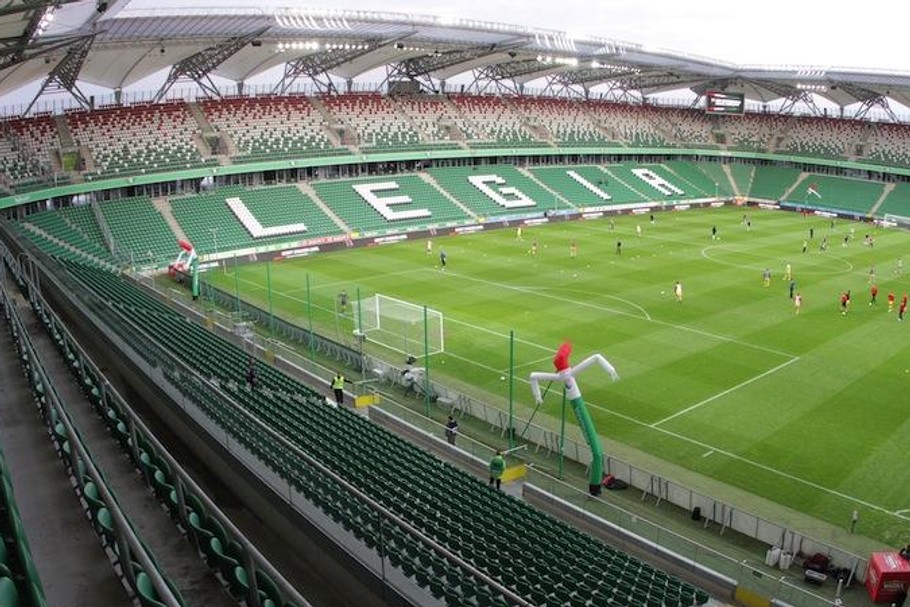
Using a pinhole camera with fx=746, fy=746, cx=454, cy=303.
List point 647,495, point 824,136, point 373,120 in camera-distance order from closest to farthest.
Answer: point 647,495, point 373,120, point 824,136

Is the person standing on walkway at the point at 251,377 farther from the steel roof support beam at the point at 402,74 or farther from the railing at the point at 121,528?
the steel roof support beam at the point at 402,74

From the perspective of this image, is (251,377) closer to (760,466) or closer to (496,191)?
(760,466)

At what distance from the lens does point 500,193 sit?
226 feet

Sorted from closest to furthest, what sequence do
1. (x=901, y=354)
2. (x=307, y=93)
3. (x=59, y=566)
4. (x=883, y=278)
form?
1. (x=59, y=566)
2. (x=901, y=354)
3. (x=883, y=278)
4. (x=307, y=93)

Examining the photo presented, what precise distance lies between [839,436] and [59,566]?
21.9 metres

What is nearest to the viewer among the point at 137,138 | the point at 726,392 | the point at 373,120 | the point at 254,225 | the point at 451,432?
the point at 451,432

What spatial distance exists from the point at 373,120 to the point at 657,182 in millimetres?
32283

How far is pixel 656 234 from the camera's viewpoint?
60625 millimetres

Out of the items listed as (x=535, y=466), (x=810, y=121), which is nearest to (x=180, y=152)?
(x=535, y=466)

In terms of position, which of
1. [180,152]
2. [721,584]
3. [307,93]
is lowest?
[721,584]

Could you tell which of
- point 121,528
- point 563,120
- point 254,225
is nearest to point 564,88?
point 563,120

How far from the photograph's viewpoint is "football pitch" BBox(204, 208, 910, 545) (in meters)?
21.4

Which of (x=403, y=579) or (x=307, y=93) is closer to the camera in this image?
(x=403, y=579)

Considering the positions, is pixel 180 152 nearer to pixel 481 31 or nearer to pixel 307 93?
pixel 307 93
